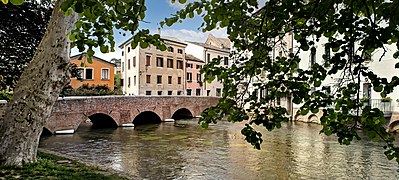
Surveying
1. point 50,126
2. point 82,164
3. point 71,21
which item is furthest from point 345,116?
point 50,126

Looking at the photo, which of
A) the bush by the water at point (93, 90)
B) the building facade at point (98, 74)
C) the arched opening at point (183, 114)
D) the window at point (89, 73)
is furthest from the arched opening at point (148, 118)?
the window at point (89, 73)

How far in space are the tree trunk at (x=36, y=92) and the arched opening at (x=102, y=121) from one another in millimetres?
16227

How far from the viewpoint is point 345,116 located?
8.92ft

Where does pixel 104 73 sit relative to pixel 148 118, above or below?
above

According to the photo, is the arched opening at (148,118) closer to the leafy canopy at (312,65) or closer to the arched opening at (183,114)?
the arched opening at (183,114)

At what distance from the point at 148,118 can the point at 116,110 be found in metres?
6.47

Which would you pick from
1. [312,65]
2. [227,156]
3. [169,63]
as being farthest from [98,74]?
[312,65]

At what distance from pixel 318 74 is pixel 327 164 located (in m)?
8.94

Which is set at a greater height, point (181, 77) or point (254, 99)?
point (181, 77)

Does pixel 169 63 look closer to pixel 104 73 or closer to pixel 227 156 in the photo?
pixel 104 73

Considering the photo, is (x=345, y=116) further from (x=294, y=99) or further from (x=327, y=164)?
(x=327, y=164)

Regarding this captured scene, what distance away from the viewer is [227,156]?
12203mm

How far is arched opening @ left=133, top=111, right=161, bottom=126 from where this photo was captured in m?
27.5

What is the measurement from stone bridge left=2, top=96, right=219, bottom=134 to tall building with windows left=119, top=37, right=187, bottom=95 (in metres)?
6.77
